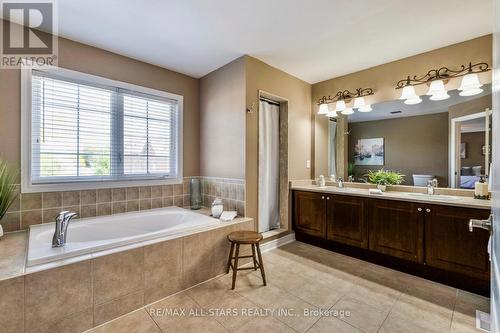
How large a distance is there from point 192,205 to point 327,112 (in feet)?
8.25

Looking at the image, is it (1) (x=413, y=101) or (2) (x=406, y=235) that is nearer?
(2) (x=406, y=235)

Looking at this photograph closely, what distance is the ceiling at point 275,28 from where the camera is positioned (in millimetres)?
1911

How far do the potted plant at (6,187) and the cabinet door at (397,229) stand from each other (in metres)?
3.62

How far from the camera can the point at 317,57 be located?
2.82 m

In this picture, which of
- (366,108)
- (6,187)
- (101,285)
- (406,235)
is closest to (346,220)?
(406,235)

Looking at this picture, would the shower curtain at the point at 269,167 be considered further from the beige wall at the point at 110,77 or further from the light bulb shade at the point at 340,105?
the beige wall at the point at 110,77

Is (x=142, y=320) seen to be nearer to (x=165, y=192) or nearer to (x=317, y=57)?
(x=165, y=192)

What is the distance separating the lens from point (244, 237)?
2.27m

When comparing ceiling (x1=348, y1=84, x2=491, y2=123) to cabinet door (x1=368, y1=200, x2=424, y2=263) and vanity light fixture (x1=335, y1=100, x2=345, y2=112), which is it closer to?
vanity light fixture (x1=335, y1=100, x2=345, y2=112)

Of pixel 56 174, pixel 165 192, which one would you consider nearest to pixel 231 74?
pixel 165 192

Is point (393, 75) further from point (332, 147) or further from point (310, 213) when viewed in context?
point (310, 213)

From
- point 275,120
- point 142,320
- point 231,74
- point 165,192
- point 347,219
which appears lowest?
point 142,320

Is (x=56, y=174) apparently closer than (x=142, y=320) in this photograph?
No

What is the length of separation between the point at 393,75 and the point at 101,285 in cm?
379
